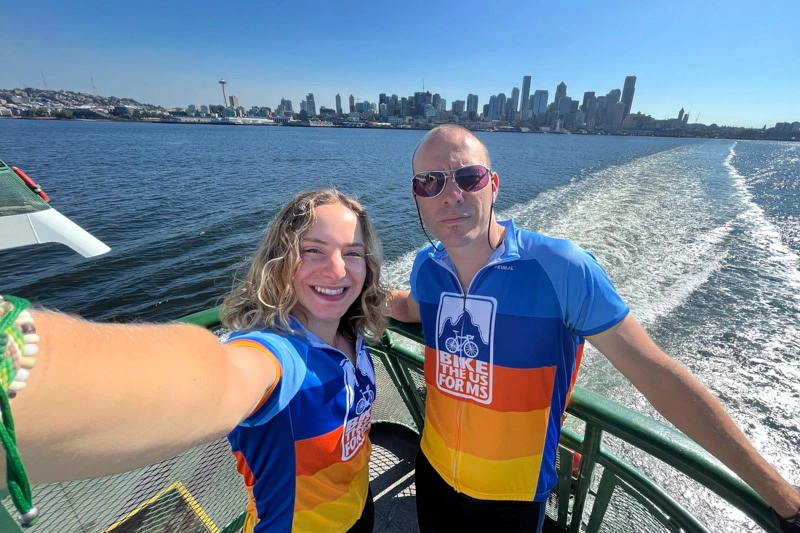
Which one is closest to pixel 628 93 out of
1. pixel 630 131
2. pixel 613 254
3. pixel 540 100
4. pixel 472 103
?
pixel 630 131

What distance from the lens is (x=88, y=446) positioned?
607 millimetres

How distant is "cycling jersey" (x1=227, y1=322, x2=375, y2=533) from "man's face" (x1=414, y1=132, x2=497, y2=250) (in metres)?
0.83

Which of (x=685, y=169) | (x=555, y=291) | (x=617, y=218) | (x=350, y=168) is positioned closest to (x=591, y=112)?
(x=685, y=169)

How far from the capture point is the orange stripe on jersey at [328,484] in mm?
1390

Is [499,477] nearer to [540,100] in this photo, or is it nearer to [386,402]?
[386,402]

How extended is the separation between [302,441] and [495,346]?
942 mm

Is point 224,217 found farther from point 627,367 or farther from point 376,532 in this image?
point 627,367

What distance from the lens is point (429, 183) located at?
6.43 feet

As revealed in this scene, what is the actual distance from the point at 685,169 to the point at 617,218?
22154 millimetres

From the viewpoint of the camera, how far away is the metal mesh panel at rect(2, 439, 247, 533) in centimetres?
172

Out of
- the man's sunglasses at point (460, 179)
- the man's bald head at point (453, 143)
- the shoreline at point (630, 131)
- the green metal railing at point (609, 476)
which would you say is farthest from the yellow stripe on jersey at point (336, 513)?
the shoreline at point (630, 131)

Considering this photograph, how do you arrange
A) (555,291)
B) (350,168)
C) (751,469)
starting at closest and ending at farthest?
1. (751,469)
2. (555,291)
3. (350,168)

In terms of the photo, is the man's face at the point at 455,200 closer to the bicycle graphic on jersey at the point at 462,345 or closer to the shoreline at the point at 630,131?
the bicycle graphic on jersey at the point at 462,345

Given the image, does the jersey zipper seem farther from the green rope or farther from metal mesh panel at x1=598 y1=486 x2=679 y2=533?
the green rope
